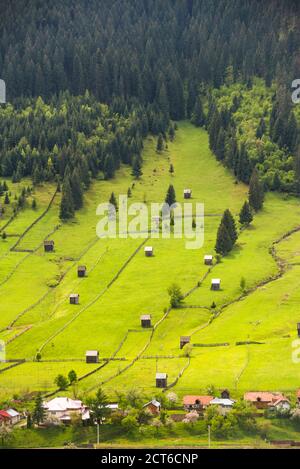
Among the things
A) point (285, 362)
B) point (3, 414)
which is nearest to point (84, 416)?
point (3, 414)

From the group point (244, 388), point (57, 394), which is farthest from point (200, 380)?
point (57, 394)

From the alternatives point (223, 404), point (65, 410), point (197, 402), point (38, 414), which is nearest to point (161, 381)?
point (197, 402)

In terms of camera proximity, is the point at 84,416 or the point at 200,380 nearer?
the point at 84,416

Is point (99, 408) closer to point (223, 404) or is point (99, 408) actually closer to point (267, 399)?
point (223, 404)

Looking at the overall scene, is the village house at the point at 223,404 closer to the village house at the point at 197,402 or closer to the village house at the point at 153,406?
the village house at the point at 197,402

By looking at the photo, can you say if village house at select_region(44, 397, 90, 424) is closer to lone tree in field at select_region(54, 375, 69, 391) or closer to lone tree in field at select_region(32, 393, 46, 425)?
lone tree in field at select_region(32, 393, 46, 425)

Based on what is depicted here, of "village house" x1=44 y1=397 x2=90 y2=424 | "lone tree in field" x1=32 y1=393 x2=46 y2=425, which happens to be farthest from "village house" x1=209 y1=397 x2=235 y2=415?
"lone tree in field" x1=32 y1=393 x2=46 y2=425
